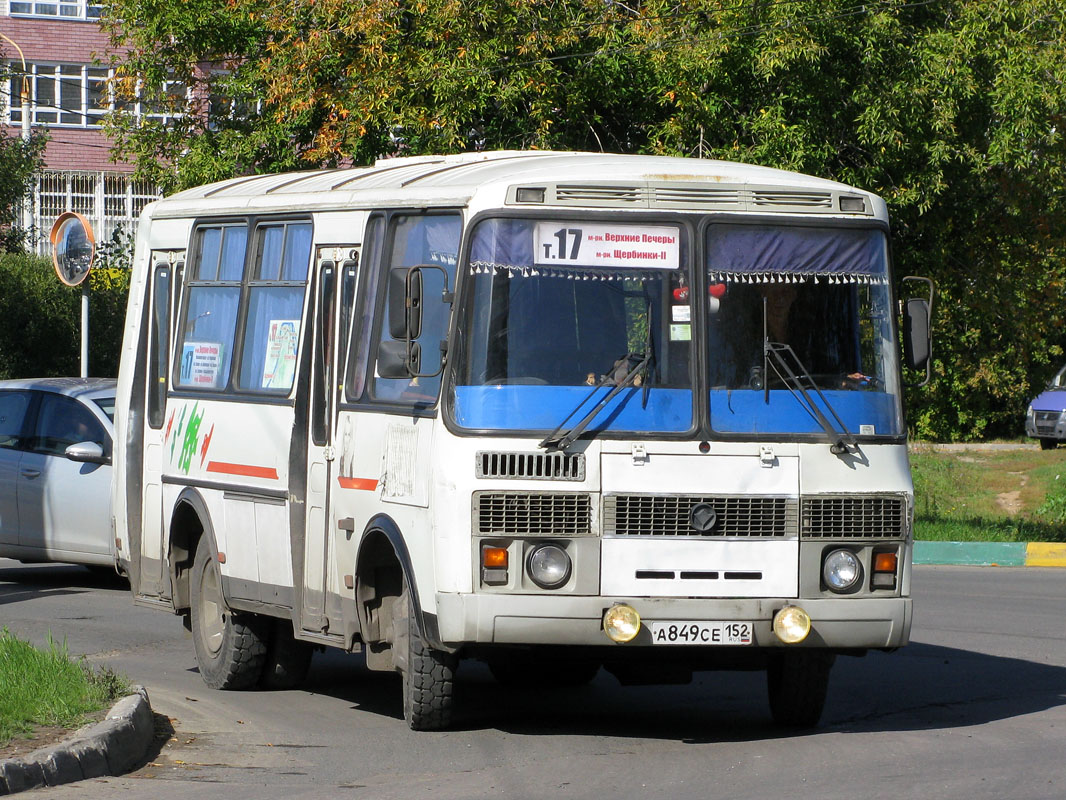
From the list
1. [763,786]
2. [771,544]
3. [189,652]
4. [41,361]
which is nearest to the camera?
[763,786]

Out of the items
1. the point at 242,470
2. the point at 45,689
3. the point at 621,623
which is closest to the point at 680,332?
the point at 621,623

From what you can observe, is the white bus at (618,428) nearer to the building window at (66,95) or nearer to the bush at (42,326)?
the bush at (42,326)

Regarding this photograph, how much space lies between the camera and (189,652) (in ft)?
38.8

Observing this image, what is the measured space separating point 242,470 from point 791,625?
3.43 metres

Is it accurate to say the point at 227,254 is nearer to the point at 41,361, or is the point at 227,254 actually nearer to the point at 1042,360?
the point at 41,361

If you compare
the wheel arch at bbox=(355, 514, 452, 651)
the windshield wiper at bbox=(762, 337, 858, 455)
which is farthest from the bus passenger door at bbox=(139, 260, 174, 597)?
the windshield wiper at bbox=(762, 337, 858, 455)

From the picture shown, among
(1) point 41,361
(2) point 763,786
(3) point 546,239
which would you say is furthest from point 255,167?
(2) point 763,786

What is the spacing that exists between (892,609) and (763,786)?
127 centimetres

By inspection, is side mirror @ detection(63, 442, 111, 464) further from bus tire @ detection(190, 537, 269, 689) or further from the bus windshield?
the bus windshield

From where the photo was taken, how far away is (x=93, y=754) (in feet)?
24.0

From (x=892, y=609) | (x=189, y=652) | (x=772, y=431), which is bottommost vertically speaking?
(x=189, y=652)

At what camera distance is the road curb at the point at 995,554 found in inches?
713

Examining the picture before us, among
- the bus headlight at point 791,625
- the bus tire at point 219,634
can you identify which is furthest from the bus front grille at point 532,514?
the bus tire at point 219,634

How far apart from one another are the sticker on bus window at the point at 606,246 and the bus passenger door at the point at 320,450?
162 centimetres
